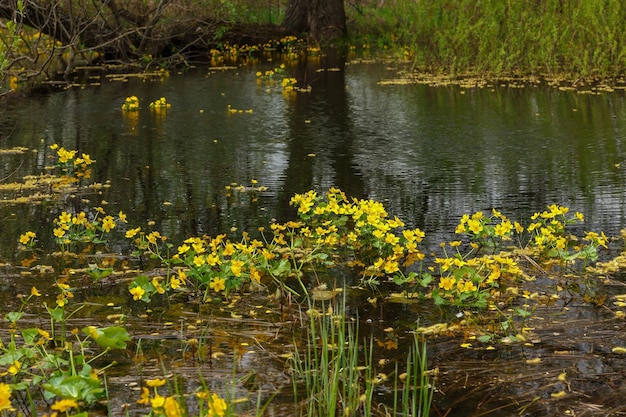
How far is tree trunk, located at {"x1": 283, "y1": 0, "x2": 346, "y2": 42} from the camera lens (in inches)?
904

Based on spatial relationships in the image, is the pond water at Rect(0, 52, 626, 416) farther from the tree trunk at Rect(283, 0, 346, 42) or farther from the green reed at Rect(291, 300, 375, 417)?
the tree trunk at Rect(283, 0, 346, 42)

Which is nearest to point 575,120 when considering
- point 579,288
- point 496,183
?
point 496,183

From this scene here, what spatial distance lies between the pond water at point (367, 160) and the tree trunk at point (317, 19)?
25.4ft

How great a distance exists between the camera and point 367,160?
9367 millimetres

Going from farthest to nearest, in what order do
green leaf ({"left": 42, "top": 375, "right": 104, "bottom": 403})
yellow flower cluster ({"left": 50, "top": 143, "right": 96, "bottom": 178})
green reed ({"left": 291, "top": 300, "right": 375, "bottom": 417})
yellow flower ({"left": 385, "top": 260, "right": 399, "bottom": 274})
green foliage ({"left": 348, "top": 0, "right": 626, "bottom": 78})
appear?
green foliage ({"left": 348, "top": 0, "right": 626, "bottom": 78}), yellow flower cluster ({"left": 50, "top": 143, "right": 96, "bottom": 178}), yellow flower ({"left": 385, "top": 260, "right": 399, "bottom": 274}), green leaf ({"left": 42, "top": 375, "right": 104, "bottom": 403}), green reed ({"left": 291, "top": 300, "right": 375, "bottom": 417})

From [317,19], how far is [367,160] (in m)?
14.2

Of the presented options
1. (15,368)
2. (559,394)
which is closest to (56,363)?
(15,368)

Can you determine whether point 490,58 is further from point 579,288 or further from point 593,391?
point 593,391

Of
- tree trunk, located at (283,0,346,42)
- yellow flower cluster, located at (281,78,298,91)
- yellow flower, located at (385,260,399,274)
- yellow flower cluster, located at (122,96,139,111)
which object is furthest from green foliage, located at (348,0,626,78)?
yellow flower, located at (385,260,399,274)

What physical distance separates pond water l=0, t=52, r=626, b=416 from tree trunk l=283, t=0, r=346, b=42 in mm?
7744

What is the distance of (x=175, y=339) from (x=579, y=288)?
7.30ft

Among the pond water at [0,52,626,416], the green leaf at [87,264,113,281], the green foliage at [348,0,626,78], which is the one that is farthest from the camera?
the green foliage at [348,0,626,78]

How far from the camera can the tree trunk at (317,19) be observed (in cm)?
2297

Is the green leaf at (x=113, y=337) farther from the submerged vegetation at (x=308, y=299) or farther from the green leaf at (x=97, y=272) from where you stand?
the green leaf at (x=97, y=272)
